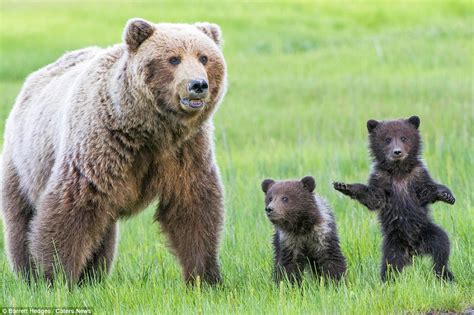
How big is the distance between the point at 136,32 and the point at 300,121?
869 cm

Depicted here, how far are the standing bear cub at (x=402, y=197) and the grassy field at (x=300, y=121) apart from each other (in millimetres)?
169

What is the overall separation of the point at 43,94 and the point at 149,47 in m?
1.69

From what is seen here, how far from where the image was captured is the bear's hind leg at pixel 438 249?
6.31m

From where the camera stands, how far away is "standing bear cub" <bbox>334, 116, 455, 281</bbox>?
647cm

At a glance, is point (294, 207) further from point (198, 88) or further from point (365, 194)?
point (198, 88)

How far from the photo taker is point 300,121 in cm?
1515

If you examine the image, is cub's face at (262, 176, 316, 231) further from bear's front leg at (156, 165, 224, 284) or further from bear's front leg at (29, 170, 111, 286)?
bear's front leg at (29, 170, 111, 286)

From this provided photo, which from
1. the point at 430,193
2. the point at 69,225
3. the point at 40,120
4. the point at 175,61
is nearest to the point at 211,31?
the point at 175,61

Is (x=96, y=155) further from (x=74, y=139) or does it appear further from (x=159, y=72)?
(x=159, y=72)

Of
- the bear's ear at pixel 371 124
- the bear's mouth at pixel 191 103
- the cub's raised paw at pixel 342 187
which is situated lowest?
the cub's raised paw at pixel 342 187

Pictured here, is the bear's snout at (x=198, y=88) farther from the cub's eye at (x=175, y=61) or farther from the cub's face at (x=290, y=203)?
the cub's face at (x=290, y=203)

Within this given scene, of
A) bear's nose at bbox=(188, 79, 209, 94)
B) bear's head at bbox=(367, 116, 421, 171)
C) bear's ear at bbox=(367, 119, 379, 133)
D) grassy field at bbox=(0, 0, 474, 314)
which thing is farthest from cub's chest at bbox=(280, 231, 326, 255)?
bear's nose at bbox=(188, 79, 209, 94)

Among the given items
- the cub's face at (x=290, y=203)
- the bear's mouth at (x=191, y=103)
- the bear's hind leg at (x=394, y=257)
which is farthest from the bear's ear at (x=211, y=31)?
the bear's hind leg at (x=394, y=257)

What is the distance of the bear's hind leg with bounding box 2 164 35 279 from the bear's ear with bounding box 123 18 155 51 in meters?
1.89
